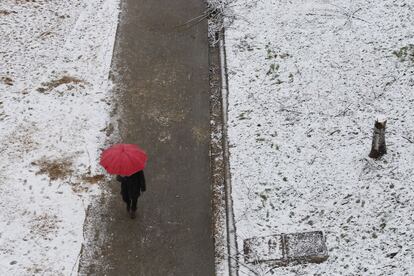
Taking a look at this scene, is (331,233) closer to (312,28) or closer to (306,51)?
(306,51)

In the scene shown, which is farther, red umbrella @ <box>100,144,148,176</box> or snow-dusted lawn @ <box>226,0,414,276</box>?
snow-dusted lawn @ <box>226,0,414,276</box>

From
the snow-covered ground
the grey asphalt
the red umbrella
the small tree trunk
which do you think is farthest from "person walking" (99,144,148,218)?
the small tree trunk

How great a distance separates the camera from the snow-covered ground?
8.70 metres

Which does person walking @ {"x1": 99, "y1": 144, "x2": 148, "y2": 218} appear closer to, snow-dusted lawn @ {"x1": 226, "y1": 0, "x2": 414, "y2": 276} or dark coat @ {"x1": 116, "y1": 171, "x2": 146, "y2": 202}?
dark coat @ {"x1": 116, "y1": 171, "x2": 146, "y2": 202}

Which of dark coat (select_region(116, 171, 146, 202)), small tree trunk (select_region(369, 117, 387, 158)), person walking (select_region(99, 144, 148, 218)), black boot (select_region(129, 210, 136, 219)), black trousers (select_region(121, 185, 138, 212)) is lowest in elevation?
black boot (select_region(129, 210, 136, 219))

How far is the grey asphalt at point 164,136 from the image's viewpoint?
8547 millimetres

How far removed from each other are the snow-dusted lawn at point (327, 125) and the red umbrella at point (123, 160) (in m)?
2.00

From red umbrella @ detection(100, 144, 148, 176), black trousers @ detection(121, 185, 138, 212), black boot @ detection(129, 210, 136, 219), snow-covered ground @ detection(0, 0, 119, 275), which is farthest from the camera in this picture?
black boot @ detection(129, 210, 136, 219)

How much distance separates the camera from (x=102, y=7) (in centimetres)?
1348

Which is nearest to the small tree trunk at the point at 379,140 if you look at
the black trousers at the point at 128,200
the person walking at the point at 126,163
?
the person walking at the point at 126,163

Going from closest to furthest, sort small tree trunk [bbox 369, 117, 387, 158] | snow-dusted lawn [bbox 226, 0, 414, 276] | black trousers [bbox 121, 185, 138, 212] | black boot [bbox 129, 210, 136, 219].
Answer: snow-dusted lawn [bbox 226, 0, 414, 276]
small tree trunk [bbox 369, 117, 387, 158]
black trousers [bbox 121, 185, 138, 212]
black boot [bbox 129, 210, 136, 219]

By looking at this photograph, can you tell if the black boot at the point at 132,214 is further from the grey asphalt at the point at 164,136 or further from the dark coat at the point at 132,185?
the dark coat at the point at 132,185

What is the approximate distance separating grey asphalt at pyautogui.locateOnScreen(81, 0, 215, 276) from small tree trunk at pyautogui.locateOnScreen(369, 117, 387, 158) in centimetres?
277

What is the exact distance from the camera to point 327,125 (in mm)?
9914
